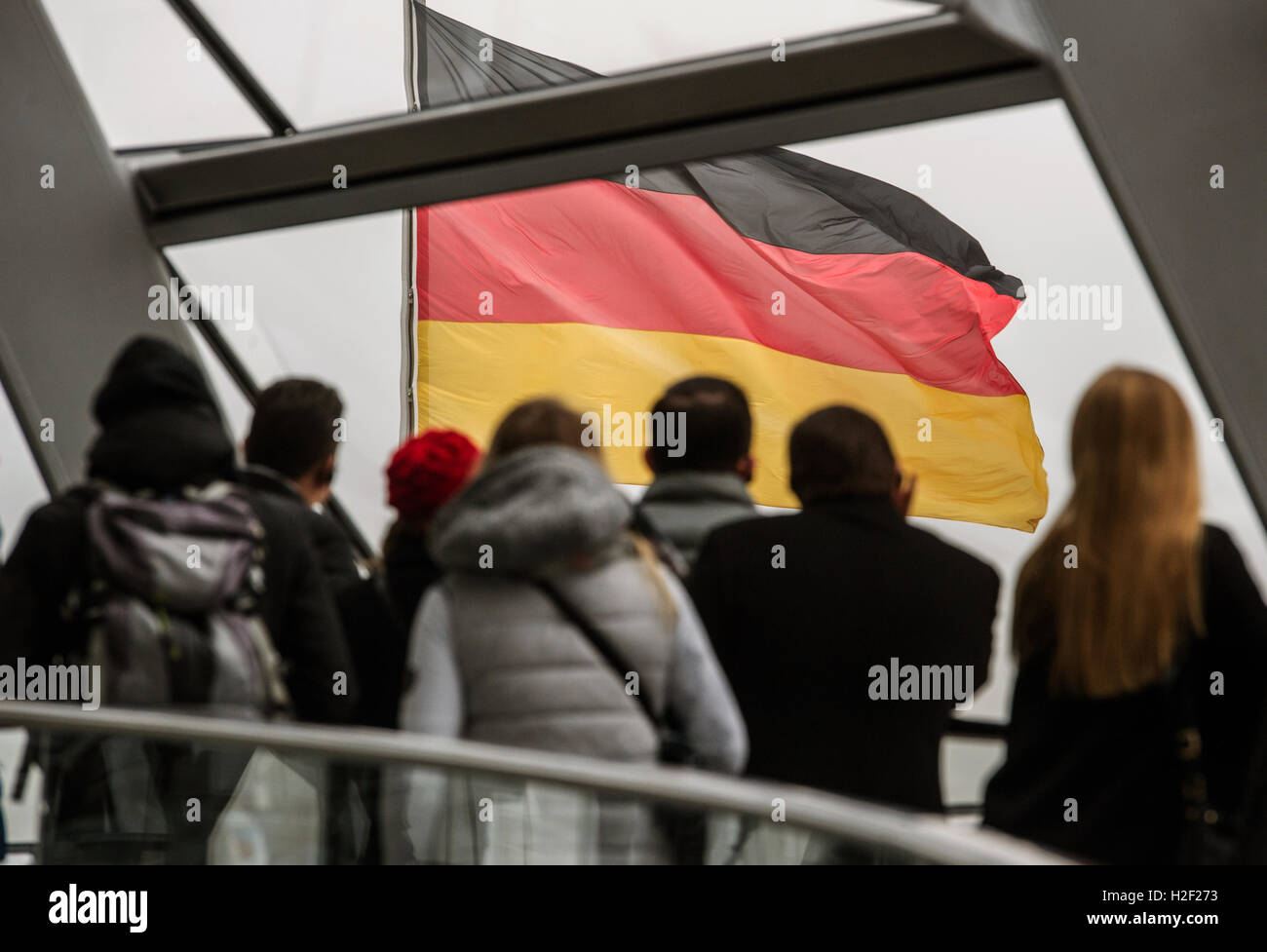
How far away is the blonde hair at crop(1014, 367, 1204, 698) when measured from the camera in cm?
301

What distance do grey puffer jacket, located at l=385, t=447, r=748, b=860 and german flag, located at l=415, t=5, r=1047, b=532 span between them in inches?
170

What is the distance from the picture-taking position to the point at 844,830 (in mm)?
2674

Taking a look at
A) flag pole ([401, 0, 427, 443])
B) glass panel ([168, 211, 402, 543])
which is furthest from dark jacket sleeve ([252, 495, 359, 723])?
glass panel ([168, 211, 402, 543])

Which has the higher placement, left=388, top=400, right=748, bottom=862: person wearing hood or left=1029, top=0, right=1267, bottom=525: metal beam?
left=1029, top=0, right=1267, bottom=525: metal beam

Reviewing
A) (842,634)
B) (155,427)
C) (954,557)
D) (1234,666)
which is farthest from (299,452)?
(1234,666)

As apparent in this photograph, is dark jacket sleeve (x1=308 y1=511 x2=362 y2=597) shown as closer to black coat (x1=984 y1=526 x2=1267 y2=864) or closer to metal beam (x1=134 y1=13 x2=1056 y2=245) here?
black coat (x1=984 y1=526 x2=1267 y2=864)

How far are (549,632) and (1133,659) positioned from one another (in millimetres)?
1118

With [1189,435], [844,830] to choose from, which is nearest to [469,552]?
[844,830]

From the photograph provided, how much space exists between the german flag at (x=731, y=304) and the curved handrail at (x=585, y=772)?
454 centimetres

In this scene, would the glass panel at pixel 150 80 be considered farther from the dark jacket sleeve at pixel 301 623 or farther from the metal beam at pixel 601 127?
the dark jacket sleeve at pixel 301 623

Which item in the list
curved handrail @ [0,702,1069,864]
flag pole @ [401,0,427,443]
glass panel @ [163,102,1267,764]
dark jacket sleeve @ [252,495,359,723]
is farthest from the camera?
glass panel @ [163,102,1267,764]

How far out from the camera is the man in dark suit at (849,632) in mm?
3629
